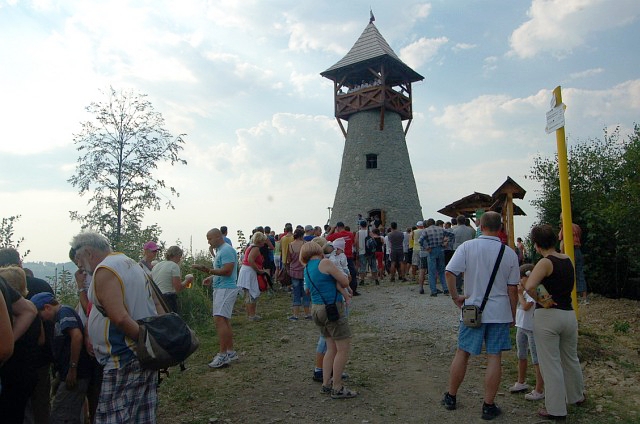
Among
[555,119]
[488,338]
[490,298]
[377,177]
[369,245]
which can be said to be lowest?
[488,338]

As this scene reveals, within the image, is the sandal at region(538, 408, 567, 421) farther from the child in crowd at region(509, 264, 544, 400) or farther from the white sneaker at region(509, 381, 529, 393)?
the white sneaker at region(509, 381, 529, 393)

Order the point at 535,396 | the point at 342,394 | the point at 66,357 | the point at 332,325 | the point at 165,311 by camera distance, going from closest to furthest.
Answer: the point at 165,311 < the point at 66,357 < the point at 535,396 < the point at 332,325 < the point at 342,394

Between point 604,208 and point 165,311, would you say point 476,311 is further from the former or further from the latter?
point 604,208

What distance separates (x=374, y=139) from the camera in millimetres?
23906

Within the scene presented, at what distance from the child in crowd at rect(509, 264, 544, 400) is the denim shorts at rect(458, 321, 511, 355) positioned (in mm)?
569

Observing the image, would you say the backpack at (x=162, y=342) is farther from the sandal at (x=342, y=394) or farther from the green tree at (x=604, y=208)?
the green tree at (x=604, y=208)

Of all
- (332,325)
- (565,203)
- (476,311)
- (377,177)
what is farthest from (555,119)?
(377,177)

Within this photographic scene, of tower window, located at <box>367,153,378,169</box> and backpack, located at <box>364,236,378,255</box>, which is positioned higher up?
tower window, located at <box>367,153,378,169</box>

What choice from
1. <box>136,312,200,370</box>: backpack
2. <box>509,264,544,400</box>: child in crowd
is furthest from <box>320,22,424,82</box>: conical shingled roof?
<box>136,312,200,370</box>: backpack

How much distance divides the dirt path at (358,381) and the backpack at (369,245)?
4047 millimetres

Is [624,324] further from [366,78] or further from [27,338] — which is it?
[366,78]

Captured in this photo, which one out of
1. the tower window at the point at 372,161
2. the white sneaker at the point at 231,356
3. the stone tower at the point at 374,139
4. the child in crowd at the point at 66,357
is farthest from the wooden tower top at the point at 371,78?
the child in crowd at the point at 66,357

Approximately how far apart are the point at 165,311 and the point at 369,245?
31.8 feet

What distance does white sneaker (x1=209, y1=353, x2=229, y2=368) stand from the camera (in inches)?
250
